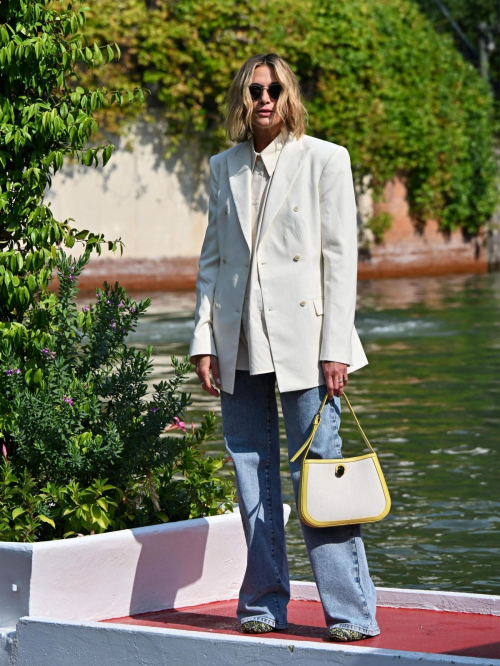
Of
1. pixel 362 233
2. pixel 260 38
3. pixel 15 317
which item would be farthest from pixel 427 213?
pixel 15 317

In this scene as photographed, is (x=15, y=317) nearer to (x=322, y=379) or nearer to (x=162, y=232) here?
(x=322, y=379)

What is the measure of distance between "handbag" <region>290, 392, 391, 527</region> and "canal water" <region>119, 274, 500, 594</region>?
175cm

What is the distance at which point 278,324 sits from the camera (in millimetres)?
3697

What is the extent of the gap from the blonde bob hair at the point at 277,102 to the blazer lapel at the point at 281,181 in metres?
0.09

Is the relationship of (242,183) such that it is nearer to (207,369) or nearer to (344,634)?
(207,369)

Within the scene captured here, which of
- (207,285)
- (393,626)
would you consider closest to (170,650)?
(393,626)

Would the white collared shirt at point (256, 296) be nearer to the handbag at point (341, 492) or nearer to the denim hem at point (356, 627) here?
the handbag at point (341, 492)

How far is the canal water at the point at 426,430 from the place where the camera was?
5.59m

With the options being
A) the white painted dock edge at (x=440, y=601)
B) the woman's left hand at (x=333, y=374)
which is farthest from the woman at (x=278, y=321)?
the white painted dock edge at (x=440, y=601)

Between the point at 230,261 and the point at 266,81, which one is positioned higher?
the point at 266,81

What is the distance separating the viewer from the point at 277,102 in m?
3.76

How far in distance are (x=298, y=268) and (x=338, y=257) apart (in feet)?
0.42

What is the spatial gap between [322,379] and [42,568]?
1.06 meters

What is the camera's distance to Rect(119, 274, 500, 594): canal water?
559 centimetres
